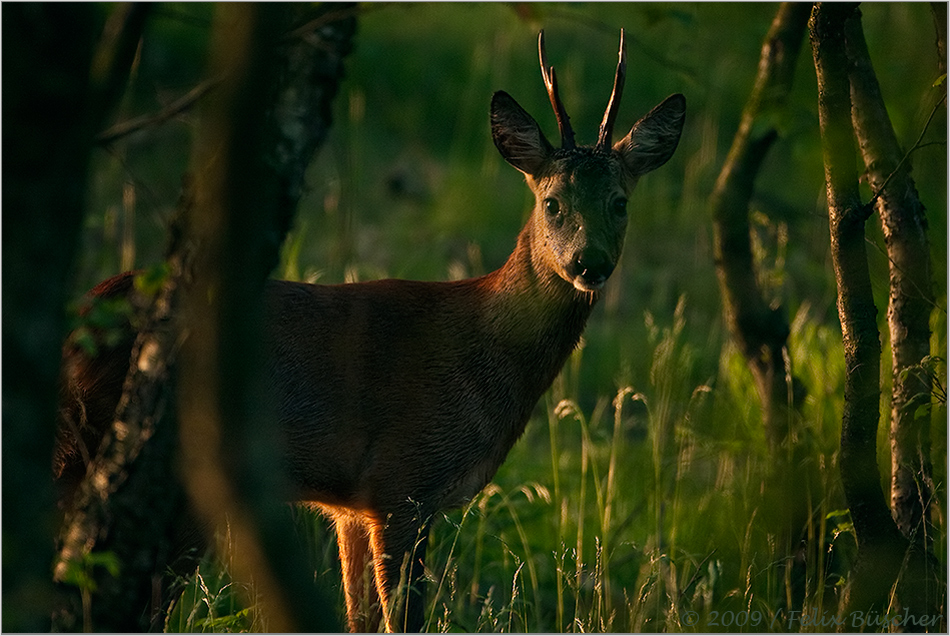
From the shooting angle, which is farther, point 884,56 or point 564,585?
point 884,56

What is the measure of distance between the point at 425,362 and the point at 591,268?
0.79 metres

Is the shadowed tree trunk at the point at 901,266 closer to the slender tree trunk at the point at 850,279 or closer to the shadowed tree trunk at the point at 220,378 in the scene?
the slender tree trunk at the point at 850,279

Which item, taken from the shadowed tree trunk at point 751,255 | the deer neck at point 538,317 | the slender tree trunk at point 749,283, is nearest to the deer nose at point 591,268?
the deer neck at point 538,317

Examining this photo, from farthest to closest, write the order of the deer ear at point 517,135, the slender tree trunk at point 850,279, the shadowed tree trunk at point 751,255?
the shadowed tree trunk at point 751,255, the deer ear at point 517,135, the slender tree trunk at point 850,279

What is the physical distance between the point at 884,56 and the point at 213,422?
506cm

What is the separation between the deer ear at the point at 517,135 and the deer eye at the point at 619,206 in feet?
1.38

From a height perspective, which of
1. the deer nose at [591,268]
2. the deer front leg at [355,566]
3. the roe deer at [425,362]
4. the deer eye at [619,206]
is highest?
the deer eye at [619,206]

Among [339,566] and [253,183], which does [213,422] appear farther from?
[339,566]

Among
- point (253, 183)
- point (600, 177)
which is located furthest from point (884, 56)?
point (253, 183)

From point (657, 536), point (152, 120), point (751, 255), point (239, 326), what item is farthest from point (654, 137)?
point (239, 326)

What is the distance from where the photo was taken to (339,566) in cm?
525

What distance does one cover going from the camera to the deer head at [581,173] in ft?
13.9

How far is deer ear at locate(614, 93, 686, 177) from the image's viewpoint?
4.70 meters

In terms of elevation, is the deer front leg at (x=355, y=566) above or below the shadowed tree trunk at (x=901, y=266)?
below
